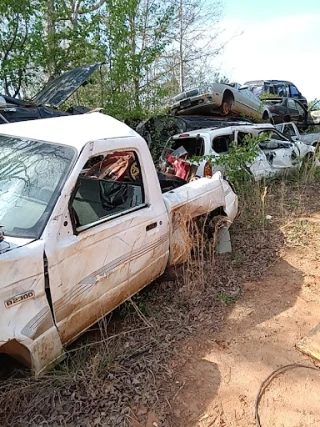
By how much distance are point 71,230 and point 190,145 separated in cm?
538

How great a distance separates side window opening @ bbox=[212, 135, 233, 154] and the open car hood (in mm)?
2945

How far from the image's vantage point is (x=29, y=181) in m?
2.91

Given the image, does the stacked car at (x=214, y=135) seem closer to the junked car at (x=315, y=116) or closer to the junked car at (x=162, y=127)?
the junked car at (x=162, y=127)

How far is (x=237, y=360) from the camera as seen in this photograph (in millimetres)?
3154

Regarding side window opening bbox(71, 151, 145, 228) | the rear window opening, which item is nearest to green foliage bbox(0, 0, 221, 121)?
the rear window opening

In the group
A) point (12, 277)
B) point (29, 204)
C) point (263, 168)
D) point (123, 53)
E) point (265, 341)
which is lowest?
point (265, 341)

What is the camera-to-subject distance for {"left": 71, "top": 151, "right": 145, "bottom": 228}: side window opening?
127 inches

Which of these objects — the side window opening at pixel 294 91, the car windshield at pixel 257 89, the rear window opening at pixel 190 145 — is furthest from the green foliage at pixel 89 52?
the side window opening at pixel 294 91

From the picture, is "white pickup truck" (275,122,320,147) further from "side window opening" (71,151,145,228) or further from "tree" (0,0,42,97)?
"side window opening" (71,151,145,228)

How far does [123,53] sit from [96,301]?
847 centimetres

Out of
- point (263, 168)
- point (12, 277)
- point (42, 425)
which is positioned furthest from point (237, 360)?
point (263, 168)

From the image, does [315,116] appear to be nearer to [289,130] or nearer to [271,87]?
[271,87]

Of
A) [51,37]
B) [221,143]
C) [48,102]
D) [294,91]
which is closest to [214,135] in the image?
[221,143]

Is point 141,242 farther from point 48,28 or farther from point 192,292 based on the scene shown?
point 48,28
